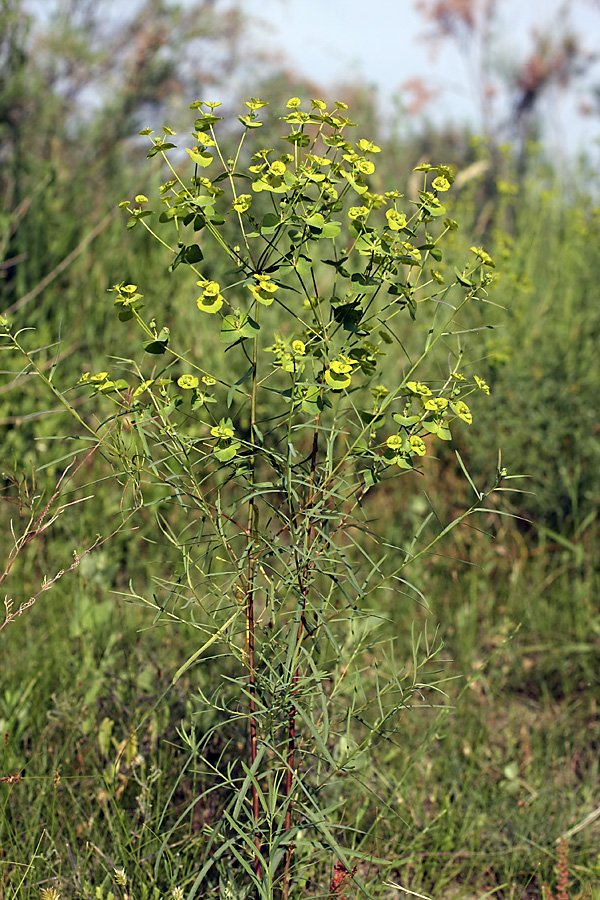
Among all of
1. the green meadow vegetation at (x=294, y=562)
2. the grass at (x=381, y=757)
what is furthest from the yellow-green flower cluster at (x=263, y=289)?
the grass at (x=381, y=757)

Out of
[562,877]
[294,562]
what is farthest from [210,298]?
[562,877]

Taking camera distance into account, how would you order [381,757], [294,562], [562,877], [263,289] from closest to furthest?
1. [263,289]
2. [294,562]
3. [562,877]
4. [381,757]

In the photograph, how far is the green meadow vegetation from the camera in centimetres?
121

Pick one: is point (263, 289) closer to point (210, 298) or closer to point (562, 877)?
point (210, 298)

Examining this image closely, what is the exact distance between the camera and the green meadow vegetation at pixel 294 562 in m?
1.21

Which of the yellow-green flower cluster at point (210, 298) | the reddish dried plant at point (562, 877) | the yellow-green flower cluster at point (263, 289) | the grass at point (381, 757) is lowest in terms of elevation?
the grass at point (381, 757)

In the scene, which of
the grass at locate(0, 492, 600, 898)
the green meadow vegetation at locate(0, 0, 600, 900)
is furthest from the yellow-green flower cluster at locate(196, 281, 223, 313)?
the grass at locate(0, 492, 600, 898)

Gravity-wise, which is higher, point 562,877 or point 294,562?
point 294,562

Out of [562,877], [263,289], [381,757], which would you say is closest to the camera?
[263,289]

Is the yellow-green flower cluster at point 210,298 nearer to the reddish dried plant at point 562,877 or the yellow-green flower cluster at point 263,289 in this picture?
the yellow-green flower cluster at point 263,289

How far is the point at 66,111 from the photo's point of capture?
5.71 meters

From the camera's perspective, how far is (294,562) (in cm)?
133

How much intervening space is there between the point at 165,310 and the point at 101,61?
323 centimetres

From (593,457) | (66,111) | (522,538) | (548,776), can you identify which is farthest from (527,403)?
(66,111)
